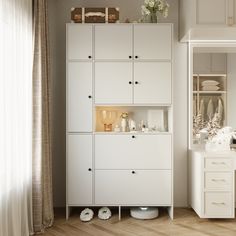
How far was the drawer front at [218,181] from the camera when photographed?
3.65 m

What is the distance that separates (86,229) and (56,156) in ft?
3.65

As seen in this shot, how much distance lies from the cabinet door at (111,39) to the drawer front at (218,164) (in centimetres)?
155

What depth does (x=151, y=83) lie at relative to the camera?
379cm

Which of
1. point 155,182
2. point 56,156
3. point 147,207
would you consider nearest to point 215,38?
point 155,182

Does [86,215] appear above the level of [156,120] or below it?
below

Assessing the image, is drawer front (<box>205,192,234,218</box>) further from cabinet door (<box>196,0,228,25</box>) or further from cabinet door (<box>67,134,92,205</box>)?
cabinet door (<box>196,0,228,25</box>)

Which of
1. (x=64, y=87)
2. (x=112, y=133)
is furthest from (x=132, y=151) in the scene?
(x=64, y=87)

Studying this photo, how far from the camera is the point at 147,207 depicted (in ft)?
12.6

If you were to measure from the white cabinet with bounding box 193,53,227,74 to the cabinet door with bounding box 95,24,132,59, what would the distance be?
0.94 meters

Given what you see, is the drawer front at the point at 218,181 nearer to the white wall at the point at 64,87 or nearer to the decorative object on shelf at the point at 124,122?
the white wall at the point at 64,87

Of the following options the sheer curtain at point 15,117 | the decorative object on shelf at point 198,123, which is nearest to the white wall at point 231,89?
the decorative object on shelf at point 198,123

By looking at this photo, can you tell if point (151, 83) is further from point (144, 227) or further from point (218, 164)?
point (144, 227)

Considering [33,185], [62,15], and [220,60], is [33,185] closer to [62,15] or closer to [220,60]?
[62,15]

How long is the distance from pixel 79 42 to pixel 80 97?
2.05 feet
